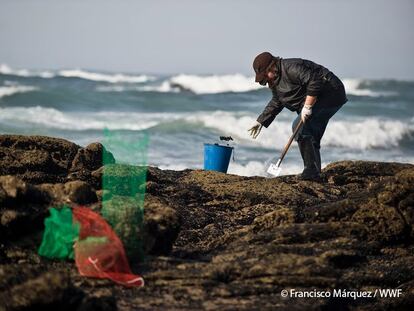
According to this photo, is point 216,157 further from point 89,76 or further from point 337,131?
point 89,76

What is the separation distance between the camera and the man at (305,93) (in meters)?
7.80

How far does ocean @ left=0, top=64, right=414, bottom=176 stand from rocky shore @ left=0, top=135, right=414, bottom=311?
6105mm

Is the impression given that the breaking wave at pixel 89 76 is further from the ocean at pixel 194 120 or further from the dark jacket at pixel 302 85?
the dark jacket at pixel 302 85

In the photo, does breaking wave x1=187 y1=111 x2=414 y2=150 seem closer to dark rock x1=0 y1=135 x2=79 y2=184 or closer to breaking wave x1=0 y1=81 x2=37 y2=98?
breaking wave x1=0 y1=81 x2=37 y2=98

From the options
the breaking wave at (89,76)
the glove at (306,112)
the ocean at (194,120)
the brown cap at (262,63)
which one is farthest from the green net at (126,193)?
the breaking wave at (89,76)

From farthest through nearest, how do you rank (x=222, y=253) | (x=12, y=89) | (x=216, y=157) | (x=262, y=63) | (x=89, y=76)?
(x=89, y=76)
(x=12, y=89)
(x=216, y=157)
(x=262, y=63)
(x=222, y=253)

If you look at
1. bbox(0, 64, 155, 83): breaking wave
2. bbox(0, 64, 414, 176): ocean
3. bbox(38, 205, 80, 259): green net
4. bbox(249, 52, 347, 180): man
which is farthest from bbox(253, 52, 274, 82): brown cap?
bbox(0, 64, 155, 83): breaking wave

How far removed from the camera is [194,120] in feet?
80.0

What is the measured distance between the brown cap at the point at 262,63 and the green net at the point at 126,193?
52.6 inches

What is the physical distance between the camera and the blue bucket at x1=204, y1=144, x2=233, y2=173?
8.85m

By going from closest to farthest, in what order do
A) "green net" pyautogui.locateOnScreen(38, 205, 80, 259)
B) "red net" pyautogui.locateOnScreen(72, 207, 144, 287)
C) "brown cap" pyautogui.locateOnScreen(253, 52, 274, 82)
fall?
"red net" pyautogui.locateOnScreen(72, 207, 144, 287)
"green net" pyautogui.locateOnScreen(38, 205, 80, 259)
"brown cap" pyautogui.locateOnScreen(253, 52, 274, 82)

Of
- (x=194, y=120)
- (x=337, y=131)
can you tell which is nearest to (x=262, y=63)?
(x=337, y=131)

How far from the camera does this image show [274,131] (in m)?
21.2

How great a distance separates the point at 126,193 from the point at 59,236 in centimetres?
155
